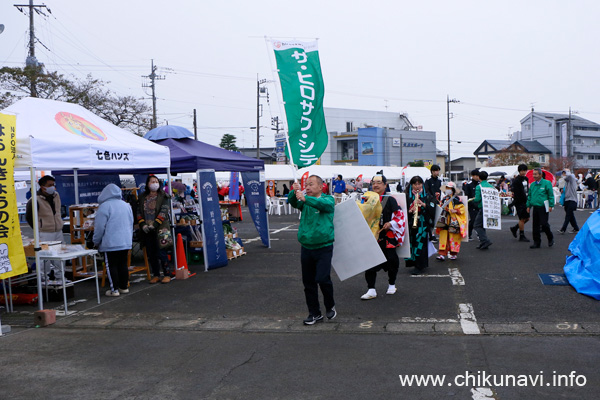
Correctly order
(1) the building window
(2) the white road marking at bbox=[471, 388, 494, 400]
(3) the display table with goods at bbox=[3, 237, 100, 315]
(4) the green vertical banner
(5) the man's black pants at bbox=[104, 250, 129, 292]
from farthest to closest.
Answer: (1) the building window, (5) the man's black pants at bbox=[104, 250, 129, 292], (3) the display table with goods at bbox=[3, 237, 100, 315], (4) the green vertical banner, (2) the white road marking at bbox=[471, 388, 494, 400]

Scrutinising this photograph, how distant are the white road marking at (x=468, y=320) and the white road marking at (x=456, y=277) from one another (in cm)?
137

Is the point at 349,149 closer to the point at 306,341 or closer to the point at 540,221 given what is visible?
the point at 540,221

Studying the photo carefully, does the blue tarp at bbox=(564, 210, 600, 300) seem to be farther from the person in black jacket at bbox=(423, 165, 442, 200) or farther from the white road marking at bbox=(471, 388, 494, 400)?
the white road marking at bbox=(471, 388, 494, 400)

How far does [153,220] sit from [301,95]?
4070 millimetres

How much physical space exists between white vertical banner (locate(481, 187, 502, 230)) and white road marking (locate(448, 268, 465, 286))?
2938 millimetres

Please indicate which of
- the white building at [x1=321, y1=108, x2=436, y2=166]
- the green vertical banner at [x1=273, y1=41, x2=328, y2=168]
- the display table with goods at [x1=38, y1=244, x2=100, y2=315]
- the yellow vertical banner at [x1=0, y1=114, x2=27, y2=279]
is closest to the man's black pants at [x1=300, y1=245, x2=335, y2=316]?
the green vertical banner at [x1=273, y1=41, x2=328, y2=168]

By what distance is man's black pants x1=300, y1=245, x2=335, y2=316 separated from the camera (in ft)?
19.6

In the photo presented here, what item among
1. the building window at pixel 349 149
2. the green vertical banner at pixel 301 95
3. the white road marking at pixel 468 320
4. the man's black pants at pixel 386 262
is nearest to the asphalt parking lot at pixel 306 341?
the white road marking at pixel 468 320

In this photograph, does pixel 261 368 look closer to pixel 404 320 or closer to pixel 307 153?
pixel 404 320

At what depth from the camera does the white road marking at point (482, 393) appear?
3.91 metres

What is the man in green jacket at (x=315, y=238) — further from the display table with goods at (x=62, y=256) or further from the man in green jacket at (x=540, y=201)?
the man in green jacket at (x=540, y=201)

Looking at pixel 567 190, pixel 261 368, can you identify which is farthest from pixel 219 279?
pixel 567 190

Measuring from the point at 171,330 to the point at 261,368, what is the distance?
6.22 ft

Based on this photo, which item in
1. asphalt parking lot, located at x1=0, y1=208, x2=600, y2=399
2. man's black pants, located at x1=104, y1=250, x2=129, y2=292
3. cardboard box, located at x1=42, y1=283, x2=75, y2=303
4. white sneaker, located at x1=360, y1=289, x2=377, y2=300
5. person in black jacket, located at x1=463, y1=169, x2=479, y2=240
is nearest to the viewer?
asphalt parking lot, located at x1=0, y1=208, x2=600, y2=399
